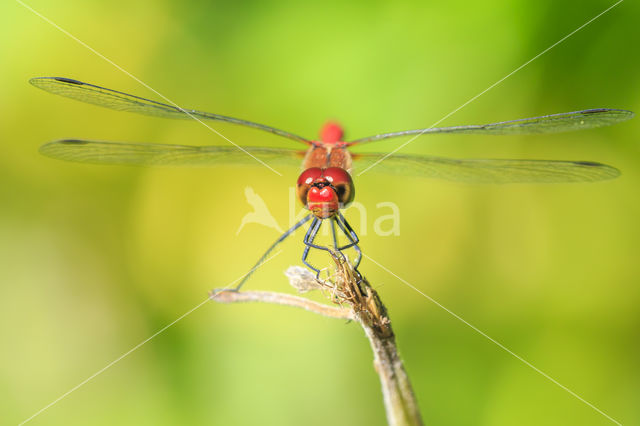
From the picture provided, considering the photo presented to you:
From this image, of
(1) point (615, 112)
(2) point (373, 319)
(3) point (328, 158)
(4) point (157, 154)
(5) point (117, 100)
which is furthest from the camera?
(4) point (157, 154)

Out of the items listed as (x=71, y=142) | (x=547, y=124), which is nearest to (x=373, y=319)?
(x=547, y=124)

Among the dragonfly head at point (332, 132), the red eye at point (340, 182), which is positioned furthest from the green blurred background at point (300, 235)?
the red eye at point (340, 182)

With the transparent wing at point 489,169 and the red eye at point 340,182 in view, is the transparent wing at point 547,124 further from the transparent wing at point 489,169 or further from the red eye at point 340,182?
the red eye at point 340,182

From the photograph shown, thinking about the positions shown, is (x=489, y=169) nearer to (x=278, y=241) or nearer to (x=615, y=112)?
(x=615, y=112)

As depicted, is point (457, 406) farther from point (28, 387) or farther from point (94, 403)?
point (28, 387)

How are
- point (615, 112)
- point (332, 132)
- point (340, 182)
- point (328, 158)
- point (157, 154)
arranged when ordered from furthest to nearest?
point (332, 132) → point (157, 154) → point (328, 158) → point (340, 182) → point (615, 112)

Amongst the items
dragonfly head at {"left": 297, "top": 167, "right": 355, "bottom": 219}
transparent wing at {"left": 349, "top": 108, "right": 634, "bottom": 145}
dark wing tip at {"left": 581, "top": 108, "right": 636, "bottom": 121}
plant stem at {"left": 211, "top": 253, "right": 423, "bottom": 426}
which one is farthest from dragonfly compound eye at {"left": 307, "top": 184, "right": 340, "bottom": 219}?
dark wing tip at {"left": 581, "top": 108, "right": 636, "bottom": 121}
